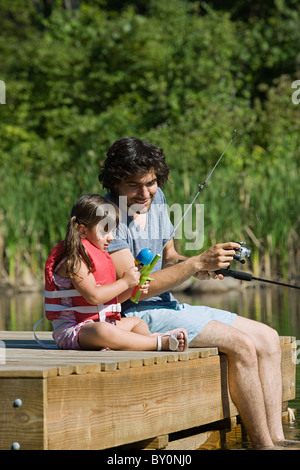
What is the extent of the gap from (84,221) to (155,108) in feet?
45.8

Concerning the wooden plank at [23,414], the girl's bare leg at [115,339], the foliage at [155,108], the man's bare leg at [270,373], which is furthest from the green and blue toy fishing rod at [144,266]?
the foliage at [155,108]

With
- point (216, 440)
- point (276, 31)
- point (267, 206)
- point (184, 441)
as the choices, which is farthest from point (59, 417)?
point (276, 31)

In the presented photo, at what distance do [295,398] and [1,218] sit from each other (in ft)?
24.2

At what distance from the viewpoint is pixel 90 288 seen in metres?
3.71

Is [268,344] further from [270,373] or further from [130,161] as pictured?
[130,161]

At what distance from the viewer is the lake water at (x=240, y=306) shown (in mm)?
7699

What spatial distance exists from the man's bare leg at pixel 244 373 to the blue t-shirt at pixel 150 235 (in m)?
0.30

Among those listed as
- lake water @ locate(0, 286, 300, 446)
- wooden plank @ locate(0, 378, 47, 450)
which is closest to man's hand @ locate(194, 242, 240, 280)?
wooden plank @ locate(0, 378, 47, 450)

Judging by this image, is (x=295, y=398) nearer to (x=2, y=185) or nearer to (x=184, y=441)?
(x=184, y=441)

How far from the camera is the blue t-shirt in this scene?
4.07 m

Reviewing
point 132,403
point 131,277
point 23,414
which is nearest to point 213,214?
point 131,277

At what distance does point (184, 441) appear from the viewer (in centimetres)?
388

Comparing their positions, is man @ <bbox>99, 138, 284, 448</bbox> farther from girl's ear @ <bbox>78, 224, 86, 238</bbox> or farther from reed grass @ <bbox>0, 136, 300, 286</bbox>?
reed grass @ <bbox>0, 136, 300, 286</bbox>

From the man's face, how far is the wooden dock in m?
0.70
